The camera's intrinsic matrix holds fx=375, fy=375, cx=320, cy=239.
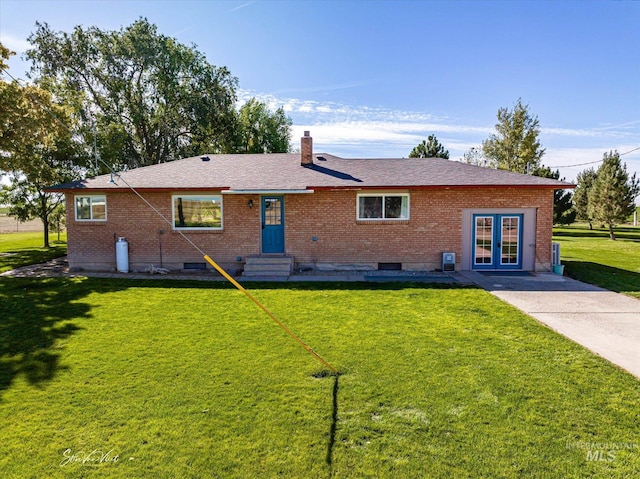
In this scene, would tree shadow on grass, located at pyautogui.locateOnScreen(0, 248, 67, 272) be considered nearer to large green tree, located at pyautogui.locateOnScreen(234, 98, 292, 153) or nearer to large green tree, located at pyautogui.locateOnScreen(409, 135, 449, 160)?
large green tree, located at pyautogui.locateOnScreen(234, 98, 292, 153)

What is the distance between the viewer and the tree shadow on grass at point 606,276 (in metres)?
10.3

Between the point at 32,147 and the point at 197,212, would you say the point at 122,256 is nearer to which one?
the point at 197,212

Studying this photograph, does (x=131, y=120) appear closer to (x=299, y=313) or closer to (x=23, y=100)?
(x=23, y=100)

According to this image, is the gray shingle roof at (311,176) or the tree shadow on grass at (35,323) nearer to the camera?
the tree shadow on grass at (35,323)

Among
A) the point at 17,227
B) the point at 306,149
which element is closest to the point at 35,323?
the point at 306,149

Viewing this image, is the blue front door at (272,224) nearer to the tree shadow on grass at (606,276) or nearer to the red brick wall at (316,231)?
the red brick wall at (316,231)

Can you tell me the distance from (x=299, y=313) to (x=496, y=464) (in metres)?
5.06

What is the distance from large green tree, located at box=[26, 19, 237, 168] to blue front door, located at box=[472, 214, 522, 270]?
22.8 metres

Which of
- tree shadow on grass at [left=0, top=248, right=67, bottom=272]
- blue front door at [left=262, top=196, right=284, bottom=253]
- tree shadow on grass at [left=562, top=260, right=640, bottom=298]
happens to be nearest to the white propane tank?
tree shadow on grass at [left=0, top=248, right=67, bottom=272]

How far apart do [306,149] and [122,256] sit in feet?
26.0

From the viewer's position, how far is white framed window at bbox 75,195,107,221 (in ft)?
43.9

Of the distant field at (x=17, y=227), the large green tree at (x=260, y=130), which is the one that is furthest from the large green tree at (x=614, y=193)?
the distant field at (x=17, y=227)

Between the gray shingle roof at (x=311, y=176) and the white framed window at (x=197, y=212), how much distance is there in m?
0.57

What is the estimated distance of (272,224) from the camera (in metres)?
13.3
